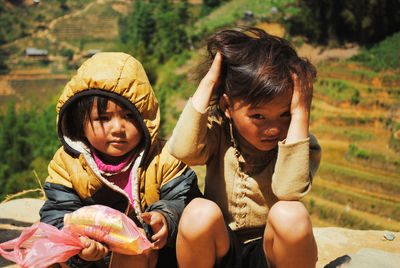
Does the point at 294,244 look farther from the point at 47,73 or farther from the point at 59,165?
the point at 47,73

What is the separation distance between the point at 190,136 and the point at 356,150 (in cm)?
1388

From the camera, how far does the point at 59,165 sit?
228cm

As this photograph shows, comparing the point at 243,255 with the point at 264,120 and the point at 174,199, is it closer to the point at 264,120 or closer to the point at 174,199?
the point at 174,199

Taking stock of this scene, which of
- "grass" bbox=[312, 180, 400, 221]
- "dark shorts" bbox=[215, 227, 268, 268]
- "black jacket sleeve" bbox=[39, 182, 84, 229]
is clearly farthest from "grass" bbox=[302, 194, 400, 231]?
"black jacket sleeve" bbox=[39, 182, 84, 229]

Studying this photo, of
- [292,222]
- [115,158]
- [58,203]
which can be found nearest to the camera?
[292,222]

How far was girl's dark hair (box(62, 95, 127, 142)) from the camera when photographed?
211 cm

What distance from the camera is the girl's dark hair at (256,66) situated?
1.87 metres

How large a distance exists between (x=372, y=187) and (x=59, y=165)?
40.2 feet

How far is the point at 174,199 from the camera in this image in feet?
7.16

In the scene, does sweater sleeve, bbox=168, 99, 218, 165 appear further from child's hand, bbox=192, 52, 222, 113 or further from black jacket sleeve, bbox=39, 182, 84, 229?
black jacket sleeve, bbox=39, 182, 84, 229

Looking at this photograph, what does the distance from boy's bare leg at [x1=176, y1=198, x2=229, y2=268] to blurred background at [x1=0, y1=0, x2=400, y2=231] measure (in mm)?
781

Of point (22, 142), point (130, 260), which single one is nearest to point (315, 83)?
point (22, 142)

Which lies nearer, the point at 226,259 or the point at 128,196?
the point at 226,259

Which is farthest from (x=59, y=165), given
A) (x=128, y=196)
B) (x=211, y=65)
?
(x=211, y=65)
